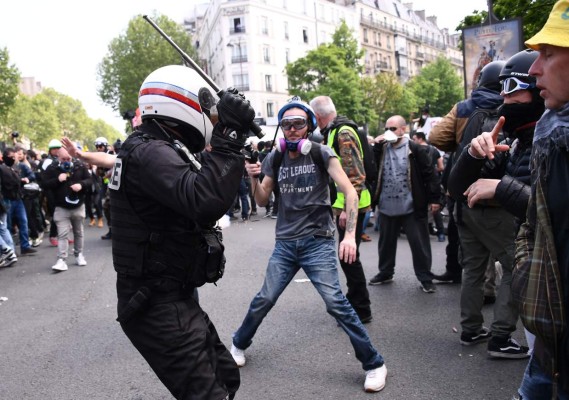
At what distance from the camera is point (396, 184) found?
5801 mm

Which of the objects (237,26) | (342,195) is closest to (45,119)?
(237,26)

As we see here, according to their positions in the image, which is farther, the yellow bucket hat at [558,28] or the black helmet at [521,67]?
the black helmet at [521,67]

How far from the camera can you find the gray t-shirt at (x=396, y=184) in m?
5.73

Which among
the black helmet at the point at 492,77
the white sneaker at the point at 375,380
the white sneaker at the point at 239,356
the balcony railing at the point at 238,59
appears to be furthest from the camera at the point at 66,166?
the balcony railing at the point at 238,59

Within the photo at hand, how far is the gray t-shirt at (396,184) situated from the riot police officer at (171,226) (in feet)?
12.4

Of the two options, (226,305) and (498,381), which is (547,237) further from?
(226,305)

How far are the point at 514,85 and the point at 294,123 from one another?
1475 millimetres

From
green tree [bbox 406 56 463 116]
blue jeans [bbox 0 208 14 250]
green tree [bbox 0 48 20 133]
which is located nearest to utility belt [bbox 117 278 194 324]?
blue jeans [bbox 0 208 14 250]

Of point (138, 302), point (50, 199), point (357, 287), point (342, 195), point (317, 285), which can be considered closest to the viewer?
point (138, 302)

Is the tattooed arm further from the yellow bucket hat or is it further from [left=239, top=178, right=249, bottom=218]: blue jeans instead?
[left=239, top=178, right=249, bottom=218]: blue jeans

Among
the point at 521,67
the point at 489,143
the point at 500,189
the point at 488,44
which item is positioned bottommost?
the point at 500,189

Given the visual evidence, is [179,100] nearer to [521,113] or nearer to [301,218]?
[301,218]

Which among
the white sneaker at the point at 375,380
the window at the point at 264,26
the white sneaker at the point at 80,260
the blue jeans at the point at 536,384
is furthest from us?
the window at the point at 264,26

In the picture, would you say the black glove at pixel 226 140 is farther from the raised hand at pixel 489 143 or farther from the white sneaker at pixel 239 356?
the white sneaker at pixel 239 356
